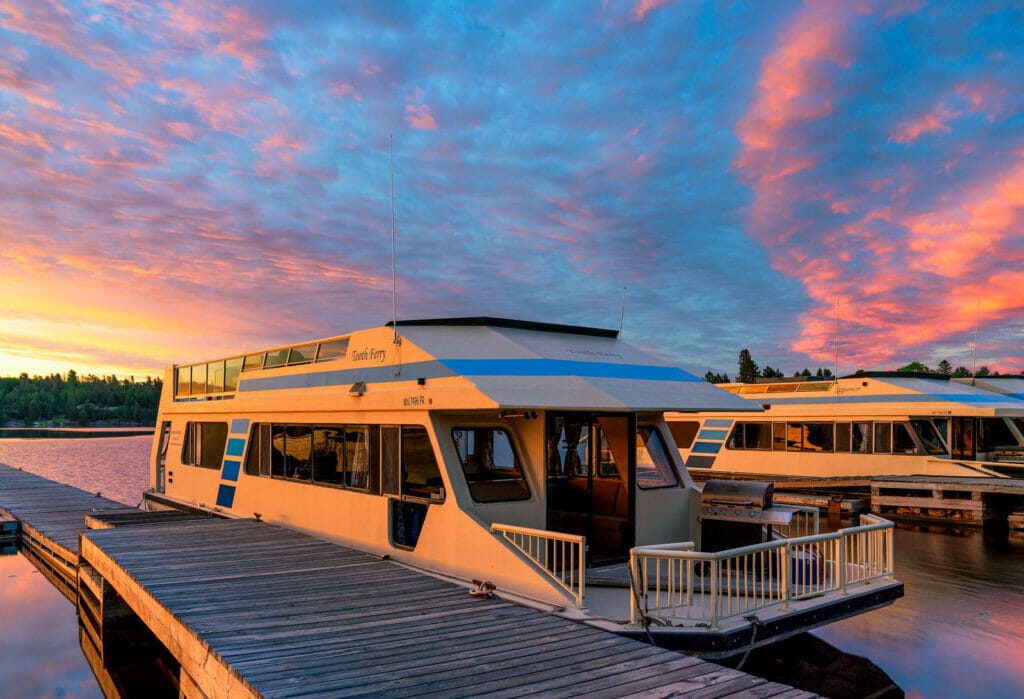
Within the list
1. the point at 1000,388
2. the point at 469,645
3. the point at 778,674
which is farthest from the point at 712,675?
the point at 1000,388

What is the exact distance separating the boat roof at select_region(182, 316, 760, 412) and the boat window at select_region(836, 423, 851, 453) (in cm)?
1445

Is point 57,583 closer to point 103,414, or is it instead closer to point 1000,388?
point 1000,388

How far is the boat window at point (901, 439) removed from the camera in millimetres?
21172

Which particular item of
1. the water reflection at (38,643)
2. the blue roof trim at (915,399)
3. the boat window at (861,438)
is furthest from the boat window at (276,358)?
the boat window at (861,438)

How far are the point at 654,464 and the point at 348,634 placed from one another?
4.92m

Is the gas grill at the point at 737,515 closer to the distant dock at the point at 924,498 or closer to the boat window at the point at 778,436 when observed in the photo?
the distant dock at the point at 924,498

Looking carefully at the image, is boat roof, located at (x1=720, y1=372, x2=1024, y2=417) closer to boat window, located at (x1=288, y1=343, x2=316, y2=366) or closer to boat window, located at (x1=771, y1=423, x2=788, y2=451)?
boat window, located at (x1=771, y1=423, x2=788, y2=451)

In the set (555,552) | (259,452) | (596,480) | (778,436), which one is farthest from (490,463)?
(778,436)

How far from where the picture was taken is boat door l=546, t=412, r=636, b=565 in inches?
351

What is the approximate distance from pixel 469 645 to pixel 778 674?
188 inches

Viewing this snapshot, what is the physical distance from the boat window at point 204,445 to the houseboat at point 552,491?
3572mm

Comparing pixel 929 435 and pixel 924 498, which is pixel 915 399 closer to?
pixel 929 435

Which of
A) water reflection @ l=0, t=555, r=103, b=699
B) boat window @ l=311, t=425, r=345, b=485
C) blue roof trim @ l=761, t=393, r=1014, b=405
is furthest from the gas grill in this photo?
blue roof trim @ l=761, t=393, r=1014, b=405

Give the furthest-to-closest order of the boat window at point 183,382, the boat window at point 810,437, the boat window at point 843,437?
the boat window at point 810,437, the boat window at point 843,437, the boat window at point 183,382
